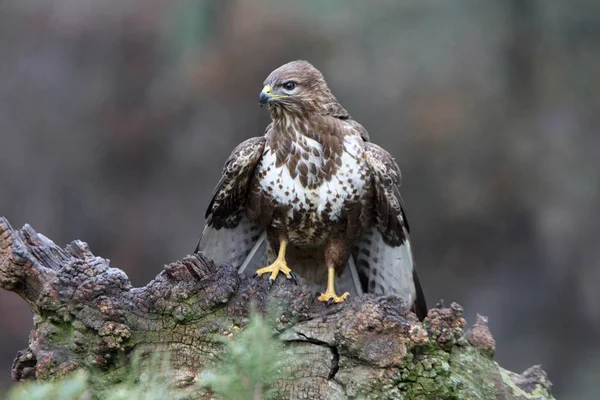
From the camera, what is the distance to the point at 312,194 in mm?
4840

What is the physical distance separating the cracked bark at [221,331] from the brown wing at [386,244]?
3.38ft

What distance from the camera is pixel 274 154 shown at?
4938 millimetres

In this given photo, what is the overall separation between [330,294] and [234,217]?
3.06 feet

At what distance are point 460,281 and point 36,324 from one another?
610cm

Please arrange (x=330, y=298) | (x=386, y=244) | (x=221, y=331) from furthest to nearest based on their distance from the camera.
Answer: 1. (x=386, y=244)
2. (x=330, y=298)
3. (x=221, y=331)

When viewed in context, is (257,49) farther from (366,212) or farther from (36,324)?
(36,324)

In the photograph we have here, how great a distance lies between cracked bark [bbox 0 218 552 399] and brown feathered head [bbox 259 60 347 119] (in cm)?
133

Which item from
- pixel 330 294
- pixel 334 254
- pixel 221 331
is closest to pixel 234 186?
pixel 334 254

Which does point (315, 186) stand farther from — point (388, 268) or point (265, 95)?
point (388, 268)

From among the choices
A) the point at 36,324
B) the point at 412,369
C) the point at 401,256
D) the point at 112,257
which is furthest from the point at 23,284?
the point at 112,257

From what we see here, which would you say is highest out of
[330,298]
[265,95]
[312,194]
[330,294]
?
[265,95]

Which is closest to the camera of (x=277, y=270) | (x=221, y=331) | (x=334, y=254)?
(x=221, y=331)

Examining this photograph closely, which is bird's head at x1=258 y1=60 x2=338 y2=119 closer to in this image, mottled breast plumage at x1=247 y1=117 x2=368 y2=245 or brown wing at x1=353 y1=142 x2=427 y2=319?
mottled breast plumage at x1=247 y1=117 x2=368 y2=245

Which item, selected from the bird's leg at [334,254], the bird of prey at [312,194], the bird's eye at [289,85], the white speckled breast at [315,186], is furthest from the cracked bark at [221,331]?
the bird's eye at [289,85]
